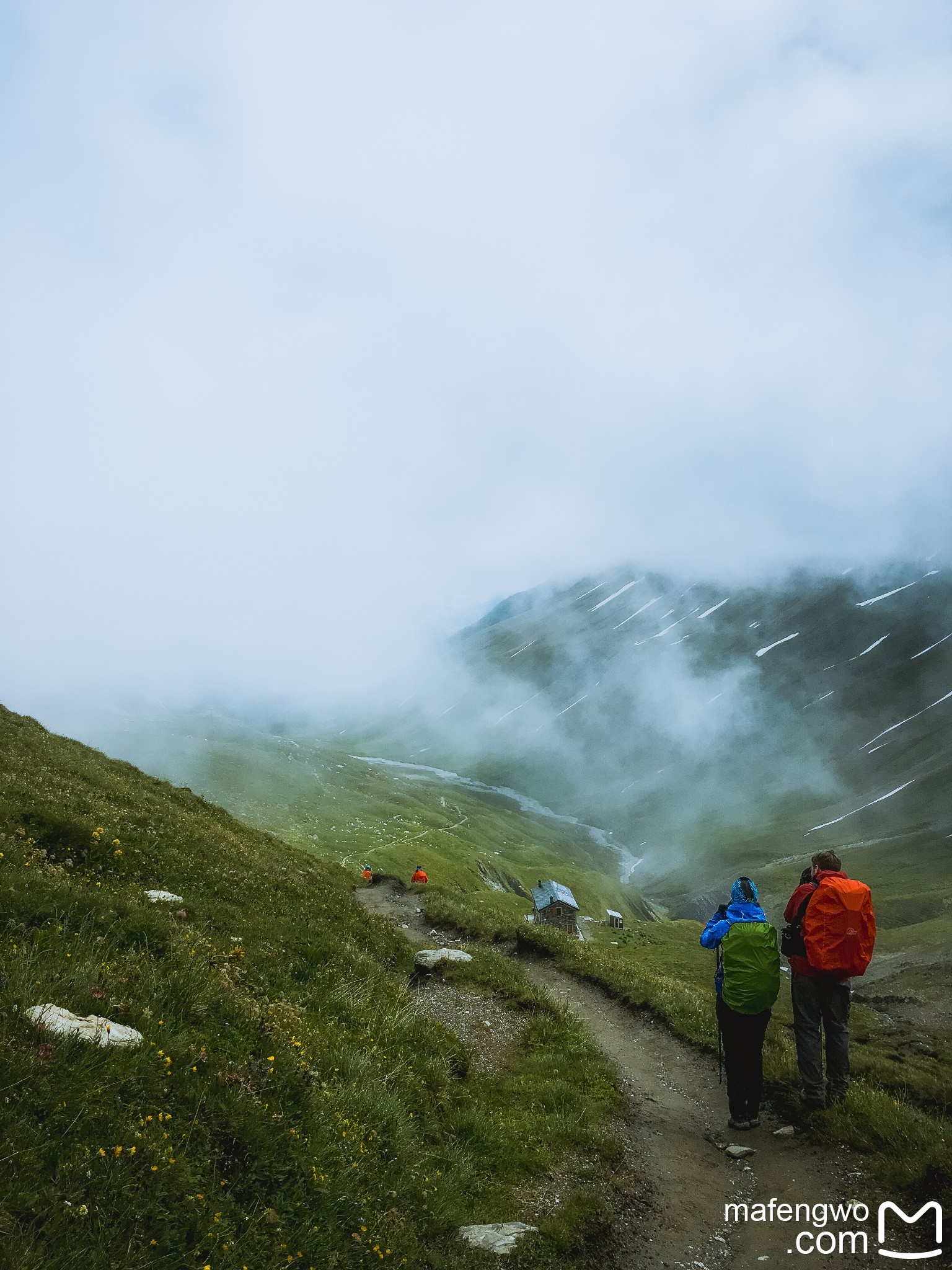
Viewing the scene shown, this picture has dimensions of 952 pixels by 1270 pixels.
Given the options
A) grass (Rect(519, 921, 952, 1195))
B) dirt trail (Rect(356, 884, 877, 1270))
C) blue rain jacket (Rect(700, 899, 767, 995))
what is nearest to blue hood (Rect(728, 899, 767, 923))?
blue rain jacket (Rect(700, 899, 767, 995))

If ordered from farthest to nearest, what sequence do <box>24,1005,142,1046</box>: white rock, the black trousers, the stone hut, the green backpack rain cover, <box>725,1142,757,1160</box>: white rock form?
the stone hut, the black trousers, the green backpack rain cover, <box>725,1142,757,1160</box>: white rock, <box>24,1005,142,1046</box>: white rock

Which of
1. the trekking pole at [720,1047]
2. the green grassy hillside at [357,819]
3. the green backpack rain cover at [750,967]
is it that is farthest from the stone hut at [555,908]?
the green backpack rain cover at [750,967]

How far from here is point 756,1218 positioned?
9867 mm

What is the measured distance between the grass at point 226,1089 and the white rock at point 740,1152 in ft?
7.74

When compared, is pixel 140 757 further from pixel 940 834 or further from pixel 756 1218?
pixel 940 834

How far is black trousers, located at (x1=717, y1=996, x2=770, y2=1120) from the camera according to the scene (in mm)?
12406

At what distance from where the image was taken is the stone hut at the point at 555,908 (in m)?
88.8

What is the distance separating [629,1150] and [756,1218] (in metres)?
2.46

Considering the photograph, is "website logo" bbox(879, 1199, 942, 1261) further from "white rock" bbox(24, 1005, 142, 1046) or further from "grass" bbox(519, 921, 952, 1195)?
"white rock" bbox(24, 1005, 142, 1046)

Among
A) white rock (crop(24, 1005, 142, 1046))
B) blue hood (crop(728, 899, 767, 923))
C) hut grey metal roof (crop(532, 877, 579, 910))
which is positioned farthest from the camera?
hut grey metal roof (crop(532, 877, 579, 910))

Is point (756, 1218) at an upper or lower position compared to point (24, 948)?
lower

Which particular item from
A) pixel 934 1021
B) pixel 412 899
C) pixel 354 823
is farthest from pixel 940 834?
pixel 412 899

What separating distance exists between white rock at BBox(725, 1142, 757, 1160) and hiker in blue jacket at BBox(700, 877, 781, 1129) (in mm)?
823

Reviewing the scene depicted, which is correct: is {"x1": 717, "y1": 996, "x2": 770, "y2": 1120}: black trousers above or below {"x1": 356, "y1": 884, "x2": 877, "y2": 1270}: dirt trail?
above
